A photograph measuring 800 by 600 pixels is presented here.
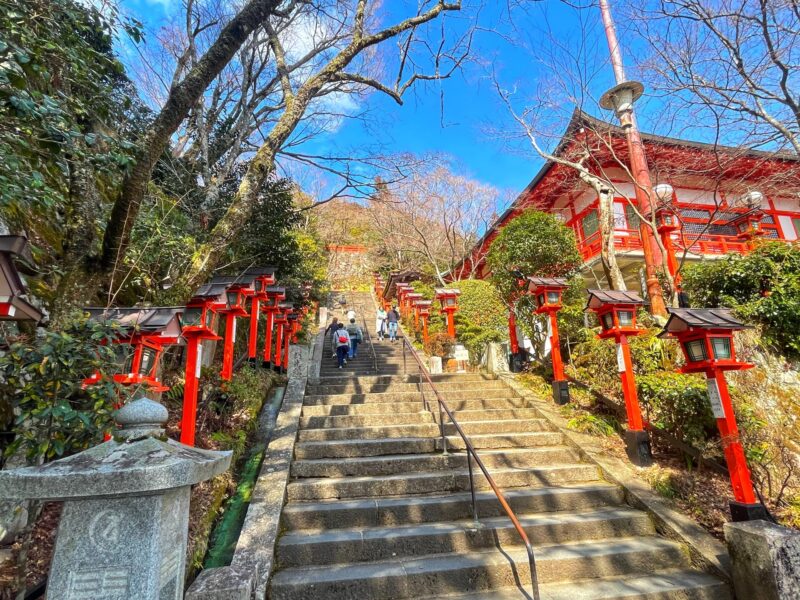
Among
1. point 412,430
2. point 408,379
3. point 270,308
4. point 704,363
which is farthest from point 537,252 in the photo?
point 270,308

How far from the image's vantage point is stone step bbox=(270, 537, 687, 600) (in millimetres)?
3258

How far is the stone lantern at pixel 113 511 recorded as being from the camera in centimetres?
180

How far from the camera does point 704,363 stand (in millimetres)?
4020

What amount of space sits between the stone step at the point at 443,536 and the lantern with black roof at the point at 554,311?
2635 millimetres

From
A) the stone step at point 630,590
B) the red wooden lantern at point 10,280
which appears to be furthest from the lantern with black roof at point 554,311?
the red wooden lantern at point 10,280

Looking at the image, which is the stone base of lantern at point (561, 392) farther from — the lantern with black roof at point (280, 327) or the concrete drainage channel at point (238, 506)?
the lantern with black roof at point (280, 327)

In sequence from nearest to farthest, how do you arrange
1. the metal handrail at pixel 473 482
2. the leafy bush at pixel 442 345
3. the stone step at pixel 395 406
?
the metal handrail at pixel 473 482 → the stone step at pixel 395 406 → the leafy bush at pixel 442 345

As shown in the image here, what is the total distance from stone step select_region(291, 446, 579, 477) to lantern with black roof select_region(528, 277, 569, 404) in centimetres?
157

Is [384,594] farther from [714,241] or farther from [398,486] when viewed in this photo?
[714,241]

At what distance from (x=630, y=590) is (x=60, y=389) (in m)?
4.84

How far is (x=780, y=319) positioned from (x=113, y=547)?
369 inches

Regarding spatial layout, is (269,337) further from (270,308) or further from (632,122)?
(632,122)

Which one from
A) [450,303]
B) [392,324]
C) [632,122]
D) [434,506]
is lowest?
[434,506]

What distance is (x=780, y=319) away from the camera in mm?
6656
